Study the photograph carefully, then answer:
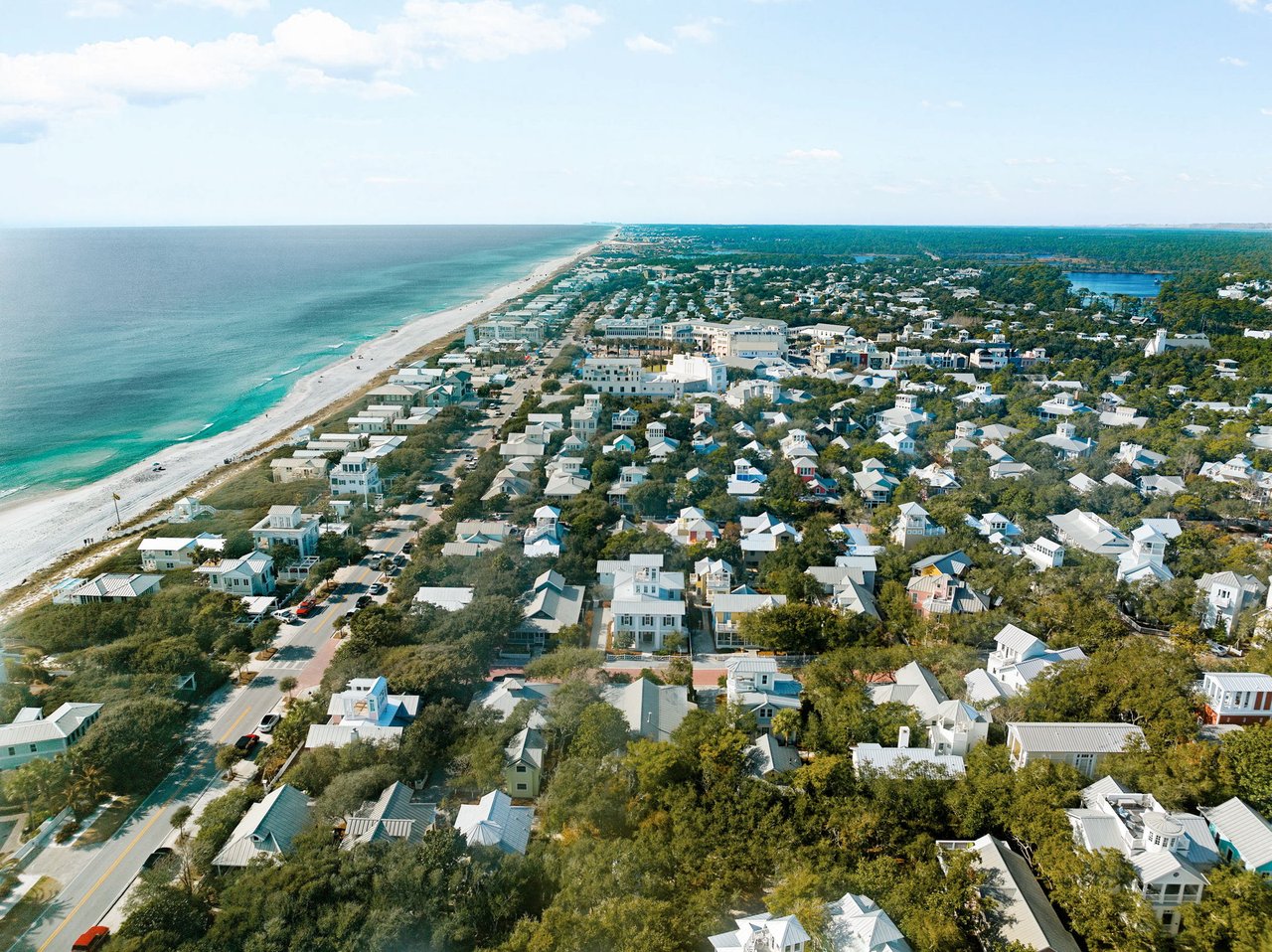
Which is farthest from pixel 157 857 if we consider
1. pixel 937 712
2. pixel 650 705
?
pixel 937 712

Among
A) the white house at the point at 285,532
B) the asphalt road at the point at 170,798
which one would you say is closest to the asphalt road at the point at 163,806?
the asphalt road at the point at 170,798

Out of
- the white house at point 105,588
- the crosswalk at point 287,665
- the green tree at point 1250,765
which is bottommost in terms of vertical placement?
the crosswalk at point 287,665

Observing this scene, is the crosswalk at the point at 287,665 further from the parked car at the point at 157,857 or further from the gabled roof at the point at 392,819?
the gabled roof at the point at 392,819

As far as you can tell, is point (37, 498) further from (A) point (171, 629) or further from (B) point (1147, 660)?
(B) point (1147, 660)

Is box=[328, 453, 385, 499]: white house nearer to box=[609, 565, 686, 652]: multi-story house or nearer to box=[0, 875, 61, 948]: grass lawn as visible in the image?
box=[609, 565, 686, 652]: multi-story house

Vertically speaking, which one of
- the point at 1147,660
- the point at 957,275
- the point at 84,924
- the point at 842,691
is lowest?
the point at 84,924

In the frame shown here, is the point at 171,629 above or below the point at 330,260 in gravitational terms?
below

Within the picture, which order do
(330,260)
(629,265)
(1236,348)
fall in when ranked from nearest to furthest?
(1236,348) → (629,265) → (330,260)

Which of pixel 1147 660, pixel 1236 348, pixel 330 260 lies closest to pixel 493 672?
pixel 1147 660
